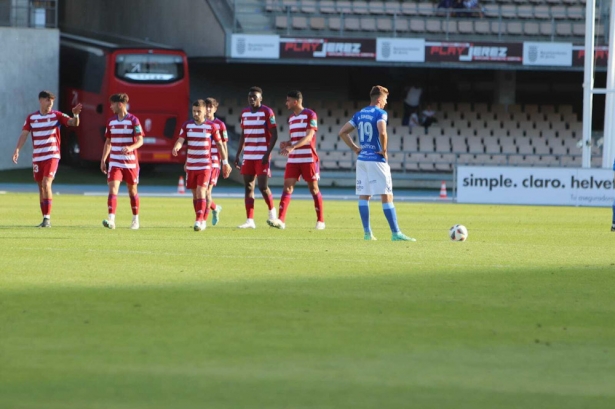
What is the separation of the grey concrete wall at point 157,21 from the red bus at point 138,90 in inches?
56.4

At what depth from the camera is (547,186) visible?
27250mm

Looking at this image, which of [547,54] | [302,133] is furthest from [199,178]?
[547,54]

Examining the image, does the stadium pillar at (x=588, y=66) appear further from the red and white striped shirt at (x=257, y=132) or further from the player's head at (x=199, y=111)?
the player's head at (x=199, y=111)

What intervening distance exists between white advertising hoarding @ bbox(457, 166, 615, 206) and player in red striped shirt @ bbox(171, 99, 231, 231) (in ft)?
38.5

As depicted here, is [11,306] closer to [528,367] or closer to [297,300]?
[297,300]

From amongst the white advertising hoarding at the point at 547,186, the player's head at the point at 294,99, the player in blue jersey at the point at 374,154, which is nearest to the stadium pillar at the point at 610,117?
the white advertising hoarding at the point at 547,186

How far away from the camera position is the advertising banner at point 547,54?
1501 inches

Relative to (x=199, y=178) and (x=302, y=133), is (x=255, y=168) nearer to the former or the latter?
(x=302, y=133)

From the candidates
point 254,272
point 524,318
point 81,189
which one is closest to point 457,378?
point 524,318

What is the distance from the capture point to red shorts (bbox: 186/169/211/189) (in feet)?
56.3

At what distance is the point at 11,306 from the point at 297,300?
2.29 meters

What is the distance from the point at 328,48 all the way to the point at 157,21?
293 inches

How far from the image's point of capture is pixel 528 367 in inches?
281

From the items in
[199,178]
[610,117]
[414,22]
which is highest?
[414,22]
